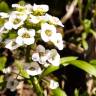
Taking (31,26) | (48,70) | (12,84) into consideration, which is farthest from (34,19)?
(12,84)

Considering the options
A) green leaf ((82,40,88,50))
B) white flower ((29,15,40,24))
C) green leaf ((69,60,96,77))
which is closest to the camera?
white flower ((29,15,40,24))

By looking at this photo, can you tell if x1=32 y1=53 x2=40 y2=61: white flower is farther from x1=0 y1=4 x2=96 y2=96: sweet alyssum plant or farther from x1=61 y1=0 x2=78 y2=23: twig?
x1=61 y1=0 x2=78 y2=23: twig

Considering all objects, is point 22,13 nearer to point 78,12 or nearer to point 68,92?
point 68,92

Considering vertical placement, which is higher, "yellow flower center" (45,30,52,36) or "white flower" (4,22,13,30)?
"white flower" (4,22,13,30)

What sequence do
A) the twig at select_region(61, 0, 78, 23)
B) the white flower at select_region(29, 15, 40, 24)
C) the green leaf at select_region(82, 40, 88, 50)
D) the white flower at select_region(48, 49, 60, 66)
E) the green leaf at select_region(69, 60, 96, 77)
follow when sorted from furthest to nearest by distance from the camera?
the twig at select_region(61, 0, 78, 23) → the green leaf at select_region(82, 40, 88, 50) → the green leaf at select_region(69, 60, 96, 77) → the white flower at select_region(48, 49, 60, 66) → the white flower at select_region(29, 15, 40, 24)

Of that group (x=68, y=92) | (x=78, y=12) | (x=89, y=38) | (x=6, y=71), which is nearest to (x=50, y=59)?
(x=6, y=71)

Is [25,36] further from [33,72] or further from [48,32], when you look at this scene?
[33,72]

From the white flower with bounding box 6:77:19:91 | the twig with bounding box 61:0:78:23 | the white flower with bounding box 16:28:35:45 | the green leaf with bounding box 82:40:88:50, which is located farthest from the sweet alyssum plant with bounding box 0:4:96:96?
the twig with bounding box 61:0:78:23
